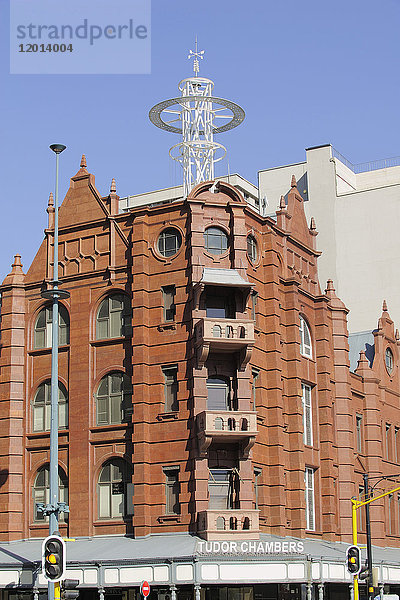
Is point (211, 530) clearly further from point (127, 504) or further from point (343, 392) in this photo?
point (343, 392)

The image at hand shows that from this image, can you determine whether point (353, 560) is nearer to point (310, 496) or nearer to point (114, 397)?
point (310, 496)

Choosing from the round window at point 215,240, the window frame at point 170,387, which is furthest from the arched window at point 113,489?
the round window at point 215,240

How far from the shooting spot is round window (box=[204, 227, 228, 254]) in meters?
51.6

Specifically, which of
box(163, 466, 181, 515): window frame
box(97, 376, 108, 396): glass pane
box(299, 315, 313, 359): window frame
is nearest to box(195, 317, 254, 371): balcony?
box(163, 466, 181, 515): window frame

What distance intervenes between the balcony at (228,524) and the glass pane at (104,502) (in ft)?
18.4

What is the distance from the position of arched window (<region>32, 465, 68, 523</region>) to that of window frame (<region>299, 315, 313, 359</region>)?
14.7m

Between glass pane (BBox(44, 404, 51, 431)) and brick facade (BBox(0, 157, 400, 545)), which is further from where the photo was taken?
glass pane (BBox(44, 404, 51, 431))

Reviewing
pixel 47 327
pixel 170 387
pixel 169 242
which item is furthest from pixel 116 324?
pixel 169 242

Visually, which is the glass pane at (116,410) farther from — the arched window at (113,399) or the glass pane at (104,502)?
the glass pane at (104,502)

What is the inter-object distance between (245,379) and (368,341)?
24733mm

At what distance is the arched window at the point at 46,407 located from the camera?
175 feet

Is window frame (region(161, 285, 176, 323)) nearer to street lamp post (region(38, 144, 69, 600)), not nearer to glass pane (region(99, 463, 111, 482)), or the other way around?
glass pane (region(99, 463, 111, 482))

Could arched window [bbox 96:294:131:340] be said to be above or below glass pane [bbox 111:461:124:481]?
above

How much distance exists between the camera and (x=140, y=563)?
45.3 m
